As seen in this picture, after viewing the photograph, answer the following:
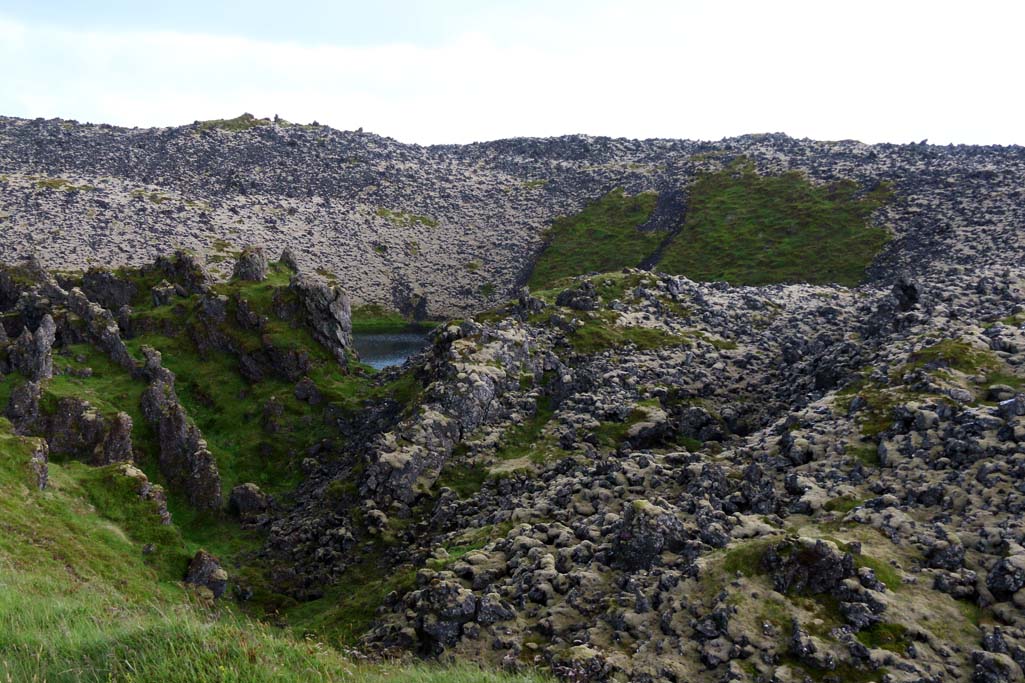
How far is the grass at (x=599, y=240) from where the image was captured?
143 metres

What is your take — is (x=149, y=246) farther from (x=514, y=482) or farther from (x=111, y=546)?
(x=514, y=482)

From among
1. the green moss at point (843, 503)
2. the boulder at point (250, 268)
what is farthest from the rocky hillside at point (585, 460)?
the boulder at point (250, 268)

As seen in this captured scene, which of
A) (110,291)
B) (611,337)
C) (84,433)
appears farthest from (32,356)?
(611,337)

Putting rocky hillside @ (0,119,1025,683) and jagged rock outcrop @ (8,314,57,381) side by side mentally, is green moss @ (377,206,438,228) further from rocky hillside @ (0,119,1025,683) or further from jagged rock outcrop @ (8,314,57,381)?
jagged rock outcrop @ (8,314,57,381)

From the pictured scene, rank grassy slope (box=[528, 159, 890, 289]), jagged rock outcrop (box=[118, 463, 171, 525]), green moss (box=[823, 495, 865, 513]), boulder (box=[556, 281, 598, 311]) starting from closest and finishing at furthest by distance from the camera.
→ green moss (box=[823, 495, 865, 513]) → jagged rock outcrop (box=[118, 463, 171, 525]) → boulder (box=[556, 281, 598, 311]) → grassy slope (box=[528, 159, 890, 289])

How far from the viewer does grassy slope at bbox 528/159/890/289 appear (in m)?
114

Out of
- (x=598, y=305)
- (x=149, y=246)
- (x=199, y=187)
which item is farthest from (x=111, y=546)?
(x=199, y=187)

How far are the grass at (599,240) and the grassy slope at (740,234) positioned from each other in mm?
239

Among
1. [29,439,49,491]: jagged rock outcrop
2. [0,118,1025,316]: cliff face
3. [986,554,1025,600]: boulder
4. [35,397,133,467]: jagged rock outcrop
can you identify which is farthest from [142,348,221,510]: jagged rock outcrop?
[0,118,1025,316]: cliff face

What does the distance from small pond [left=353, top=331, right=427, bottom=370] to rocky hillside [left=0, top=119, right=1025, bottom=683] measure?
22946mm

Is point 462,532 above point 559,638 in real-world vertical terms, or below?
below

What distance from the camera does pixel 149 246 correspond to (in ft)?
455

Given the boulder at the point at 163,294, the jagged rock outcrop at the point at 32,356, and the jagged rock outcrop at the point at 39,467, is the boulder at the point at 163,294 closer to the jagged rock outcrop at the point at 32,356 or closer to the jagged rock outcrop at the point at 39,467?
the jagged rock outcrop at the point at 32,356

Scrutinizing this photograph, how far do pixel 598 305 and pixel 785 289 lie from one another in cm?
2121
